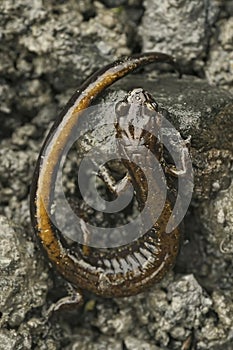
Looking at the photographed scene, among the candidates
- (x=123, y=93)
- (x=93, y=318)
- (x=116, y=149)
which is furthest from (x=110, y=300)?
(x=123, y=93)

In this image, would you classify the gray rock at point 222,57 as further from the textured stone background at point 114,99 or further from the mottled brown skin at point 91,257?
the mottled brown skin at point 91,257

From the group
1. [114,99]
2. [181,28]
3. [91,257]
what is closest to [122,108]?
[114,99]

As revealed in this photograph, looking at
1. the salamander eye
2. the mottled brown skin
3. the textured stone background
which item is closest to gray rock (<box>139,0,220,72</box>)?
the textured stone background

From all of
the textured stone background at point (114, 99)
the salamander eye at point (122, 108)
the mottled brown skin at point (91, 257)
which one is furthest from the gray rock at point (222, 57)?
the salamander eye at point (122, 108)

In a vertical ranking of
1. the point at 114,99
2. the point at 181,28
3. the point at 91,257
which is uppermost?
the point at 181,28

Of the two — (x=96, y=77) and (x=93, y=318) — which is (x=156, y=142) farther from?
(x=93, y=318)

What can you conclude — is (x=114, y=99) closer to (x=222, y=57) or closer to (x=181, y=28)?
(x=181, y=28)
